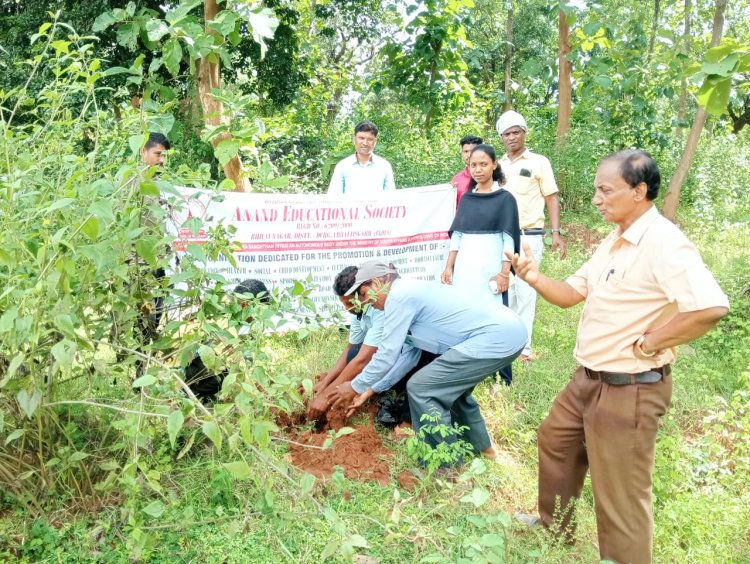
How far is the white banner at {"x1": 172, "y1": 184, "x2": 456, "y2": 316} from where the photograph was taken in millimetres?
5352

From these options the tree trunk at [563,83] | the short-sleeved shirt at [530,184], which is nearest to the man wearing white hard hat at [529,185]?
the short-sleeved shirt at [530,184]

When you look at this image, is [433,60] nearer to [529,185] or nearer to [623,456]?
[529,185]

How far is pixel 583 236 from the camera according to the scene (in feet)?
29.8

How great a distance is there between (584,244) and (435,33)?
383 cm

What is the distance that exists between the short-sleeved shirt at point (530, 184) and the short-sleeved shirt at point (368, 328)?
1631 millimetres

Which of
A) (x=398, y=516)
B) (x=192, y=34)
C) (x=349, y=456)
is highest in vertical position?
(x=192, y=34)

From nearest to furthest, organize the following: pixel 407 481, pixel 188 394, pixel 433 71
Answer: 1. pixel 188 394
2. pixel 407 481
3. pixel 433 71

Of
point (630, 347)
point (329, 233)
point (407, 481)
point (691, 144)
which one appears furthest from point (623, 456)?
point (691, 144)

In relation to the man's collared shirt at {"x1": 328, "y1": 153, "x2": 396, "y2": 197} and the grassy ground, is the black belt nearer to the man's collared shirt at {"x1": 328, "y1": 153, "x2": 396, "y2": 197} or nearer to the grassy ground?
the grassy ground

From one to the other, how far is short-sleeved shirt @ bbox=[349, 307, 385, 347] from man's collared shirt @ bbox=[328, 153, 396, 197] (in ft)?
5.86

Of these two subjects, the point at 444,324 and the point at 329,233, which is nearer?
the point at 444,324

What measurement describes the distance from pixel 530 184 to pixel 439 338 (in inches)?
73.6

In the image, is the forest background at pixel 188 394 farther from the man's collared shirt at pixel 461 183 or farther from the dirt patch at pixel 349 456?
the man's collared shirt at pixel 461 183

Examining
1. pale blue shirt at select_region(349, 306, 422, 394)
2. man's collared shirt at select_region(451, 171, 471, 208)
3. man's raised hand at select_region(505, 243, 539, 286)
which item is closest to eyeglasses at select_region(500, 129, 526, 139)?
man's collared shirt at select_region(451, 171, 471, 208)
